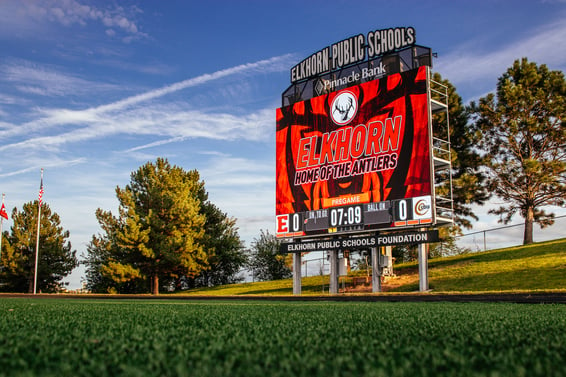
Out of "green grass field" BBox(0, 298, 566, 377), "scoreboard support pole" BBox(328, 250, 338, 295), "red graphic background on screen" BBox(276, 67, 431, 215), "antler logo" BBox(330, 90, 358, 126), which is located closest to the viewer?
"green grass field" BBox(0, 298, 566, 377)

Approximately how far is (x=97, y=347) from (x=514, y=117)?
35947 mm

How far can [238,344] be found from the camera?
8.98 ft

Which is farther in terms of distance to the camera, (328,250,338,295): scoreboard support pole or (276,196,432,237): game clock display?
(328,250,338,295): scoreboard support pole

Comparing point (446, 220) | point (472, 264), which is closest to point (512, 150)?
point (472, 264)

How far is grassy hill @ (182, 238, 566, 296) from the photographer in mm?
23359

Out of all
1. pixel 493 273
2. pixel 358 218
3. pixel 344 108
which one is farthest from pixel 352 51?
pixel 493 273

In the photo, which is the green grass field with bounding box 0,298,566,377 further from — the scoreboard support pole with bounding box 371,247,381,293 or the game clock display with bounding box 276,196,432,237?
the scoreboard support pole with bounding box 371,247,381,293

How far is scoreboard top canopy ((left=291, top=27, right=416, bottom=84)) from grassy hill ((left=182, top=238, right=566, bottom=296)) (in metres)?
12.4

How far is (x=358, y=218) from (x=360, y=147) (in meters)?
3.58

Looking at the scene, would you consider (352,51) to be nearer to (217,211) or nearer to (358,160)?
(358,160)

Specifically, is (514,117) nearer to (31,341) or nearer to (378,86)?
(378,86)

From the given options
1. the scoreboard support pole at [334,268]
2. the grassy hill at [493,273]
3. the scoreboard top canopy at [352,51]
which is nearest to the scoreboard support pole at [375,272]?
the grassy hill at [493,273]

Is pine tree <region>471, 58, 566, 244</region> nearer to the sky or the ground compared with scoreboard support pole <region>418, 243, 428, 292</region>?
nearer to the sky

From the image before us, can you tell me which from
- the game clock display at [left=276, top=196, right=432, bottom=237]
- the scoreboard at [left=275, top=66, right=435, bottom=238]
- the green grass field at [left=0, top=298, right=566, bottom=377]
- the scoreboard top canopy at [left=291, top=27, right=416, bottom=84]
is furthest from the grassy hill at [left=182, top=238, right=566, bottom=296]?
the green grass field at [left=0, top=298, right=566, bottom=377]
